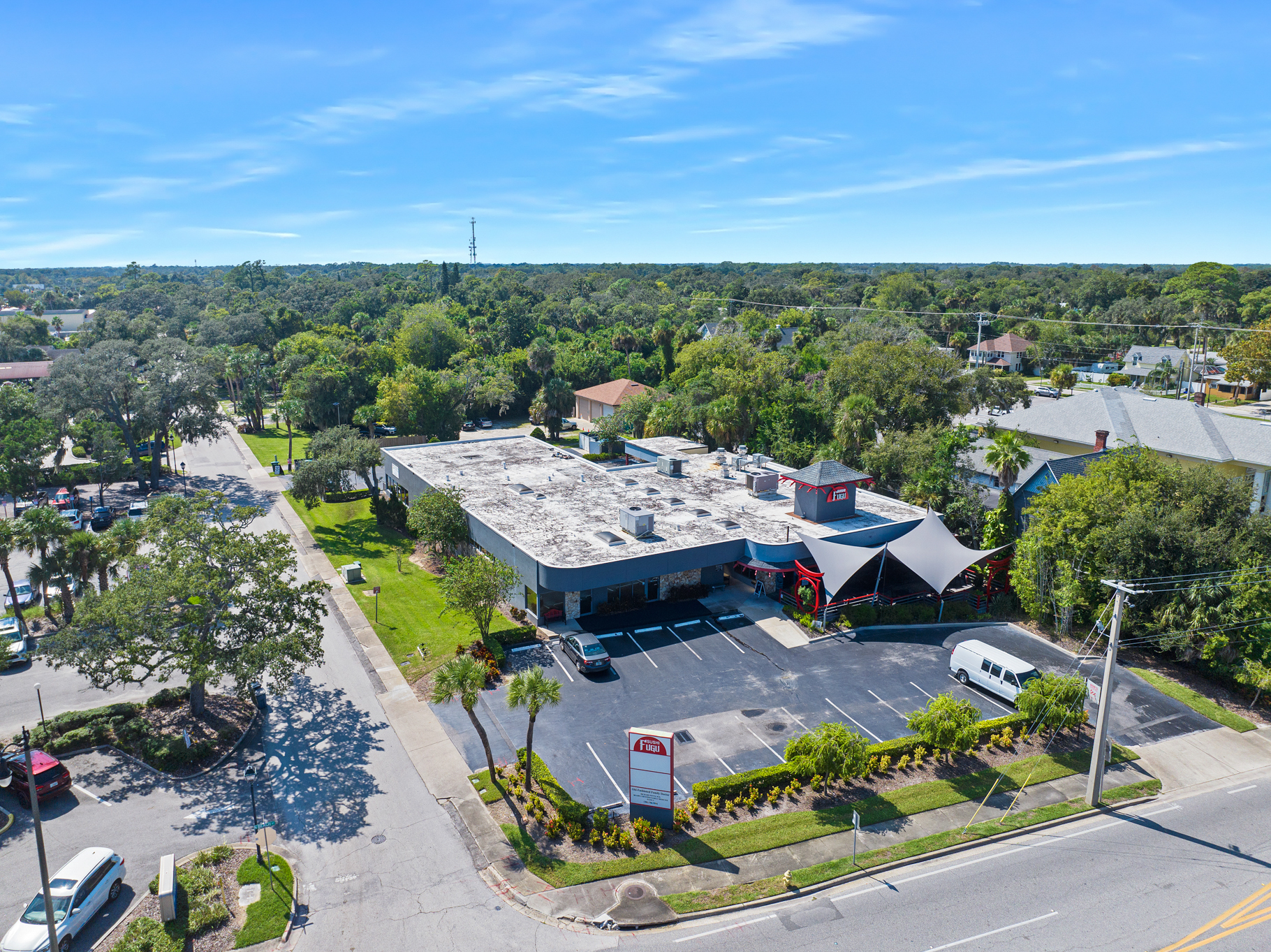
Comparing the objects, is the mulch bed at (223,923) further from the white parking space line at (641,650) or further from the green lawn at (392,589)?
the white parking space line at (641,650)

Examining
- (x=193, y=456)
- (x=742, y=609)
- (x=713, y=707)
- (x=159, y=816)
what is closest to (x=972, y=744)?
(x=713, y=707)

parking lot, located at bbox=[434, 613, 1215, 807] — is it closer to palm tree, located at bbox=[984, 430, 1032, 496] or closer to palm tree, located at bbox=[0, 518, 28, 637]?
palm tree, located at bbox=[984, 430, 1032, 496]

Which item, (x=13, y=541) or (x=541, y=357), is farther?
(x=541, y=357)

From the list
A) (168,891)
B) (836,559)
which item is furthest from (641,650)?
(168,891)

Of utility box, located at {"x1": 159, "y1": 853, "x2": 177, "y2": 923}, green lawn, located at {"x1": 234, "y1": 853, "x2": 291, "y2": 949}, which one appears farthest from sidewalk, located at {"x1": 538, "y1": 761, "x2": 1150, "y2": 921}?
utility box, located at {"x1": 159, "y1": 853, "x2": 177, "y2": 923}

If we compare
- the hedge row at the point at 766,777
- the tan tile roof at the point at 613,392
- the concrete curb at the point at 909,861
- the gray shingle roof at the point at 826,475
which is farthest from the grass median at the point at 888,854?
the tan tile roof at the point at 613,392

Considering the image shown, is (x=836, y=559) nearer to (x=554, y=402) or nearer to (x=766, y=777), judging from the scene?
(x=766, y=777)

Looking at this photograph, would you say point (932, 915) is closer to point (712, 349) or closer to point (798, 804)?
point (798, 804)
